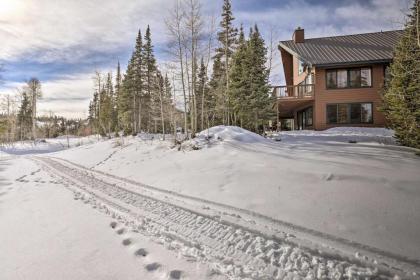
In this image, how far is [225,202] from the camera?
6.21m

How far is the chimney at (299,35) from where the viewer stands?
24516mm

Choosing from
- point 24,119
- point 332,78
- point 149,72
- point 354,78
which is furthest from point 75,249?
point 24,119

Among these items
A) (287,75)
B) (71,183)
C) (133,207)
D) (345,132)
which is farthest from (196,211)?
(287,75)

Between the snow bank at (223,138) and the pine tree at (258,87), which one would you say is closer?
the snow bank at (223,138)

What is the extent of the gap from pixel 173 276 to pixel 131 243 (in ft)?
4.08

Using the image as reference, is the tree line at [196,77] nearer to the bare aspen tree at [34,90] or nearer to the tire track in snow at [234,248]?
the tire track in snow at [234,248]

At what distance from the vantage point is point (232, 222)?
491 centimetres

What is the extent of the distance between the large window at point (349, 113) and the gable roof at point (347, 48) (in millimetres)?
3204

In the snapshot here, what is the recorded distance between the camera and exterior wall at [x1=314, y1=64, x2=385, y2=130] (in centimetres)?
1981

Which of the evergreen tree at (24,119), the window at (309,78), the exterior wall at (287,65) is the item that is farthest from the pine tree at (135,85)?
the evergreen tree at (24,119)

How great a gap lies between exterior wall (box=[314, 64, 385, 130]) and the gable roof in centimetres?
92

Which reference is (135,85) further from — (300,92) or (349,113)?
(349,113)

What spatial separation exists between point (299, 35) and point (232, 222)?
945 inches

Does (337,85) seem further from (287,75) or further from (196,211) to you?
(196,211)
